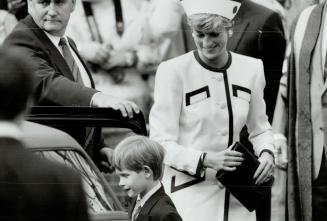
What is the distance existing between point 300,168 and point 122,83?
2.92 feet

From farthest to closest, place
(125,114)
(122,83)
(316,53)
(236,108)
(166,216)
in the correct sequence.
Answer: (122,83)
(316,53)
(236,108)
(125,114)
(166,216)

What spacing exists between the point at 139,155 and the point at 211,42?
1.86 feet

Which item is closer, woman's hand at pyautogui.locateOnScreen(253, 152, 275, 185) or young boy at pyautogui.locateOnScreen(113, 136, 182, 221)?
young boy at pyautogui.locateOnScreen(113, 136, 182, 221)

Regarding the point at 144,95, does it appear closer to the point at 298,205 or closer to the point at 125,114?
the point at 298,205

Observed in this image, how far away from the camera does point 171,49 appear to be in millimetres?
5605

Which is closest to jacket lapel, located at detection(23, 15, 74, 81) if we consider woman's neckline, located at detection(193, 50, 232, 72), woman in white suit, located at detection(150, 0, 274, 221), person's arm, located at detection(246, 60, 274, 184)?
woman in white suit, located at detection(150, 0, 274, 221)

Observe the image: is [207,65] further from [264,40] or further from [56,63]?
[264,40]

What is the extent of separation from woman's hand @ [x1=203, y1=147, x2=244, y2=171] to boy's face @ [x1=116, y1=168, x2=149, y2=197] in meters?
0.33

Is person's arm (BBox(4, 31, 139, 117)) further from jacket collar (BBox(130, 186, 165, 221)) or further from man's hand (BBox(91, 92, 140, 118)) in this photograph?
jacket collar (BBox(130, 186, 165, 221))

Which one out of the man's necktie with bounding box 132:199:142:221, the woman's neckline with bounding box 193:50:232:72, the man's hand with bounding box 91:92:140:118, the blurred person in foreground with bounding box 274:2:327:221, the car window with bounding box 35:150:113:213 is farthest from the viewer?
the blurred person in foreground with bounding box 274:2:327:221

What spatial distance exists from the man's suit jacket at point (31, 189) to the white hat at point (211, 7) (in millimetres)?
1734

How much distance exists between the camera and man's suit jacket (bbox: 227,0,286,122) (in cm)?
529

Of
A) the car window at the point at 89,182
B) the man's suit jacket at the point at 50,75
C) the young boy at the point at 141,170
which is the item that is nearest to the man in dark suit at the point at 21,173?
the car window at the point at 89,182

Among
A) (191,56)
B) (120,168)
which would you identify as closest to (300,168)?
(191,56)
